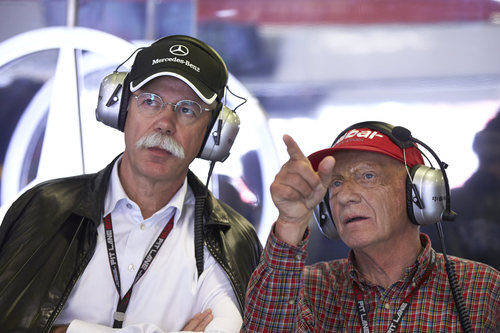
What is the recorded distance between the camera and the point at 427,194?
2299 mm

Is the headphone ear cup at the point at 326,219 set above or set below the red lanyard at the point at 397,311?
above

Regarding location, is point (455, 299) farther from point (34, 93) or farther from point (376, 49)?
→ point (34, 93)

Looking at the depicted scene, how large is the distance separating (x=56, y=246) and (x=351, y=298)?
3.75 feet

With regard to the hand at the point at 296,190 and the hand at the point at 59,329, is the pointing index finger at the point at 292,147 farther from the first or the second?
the hand at the point at 59,329

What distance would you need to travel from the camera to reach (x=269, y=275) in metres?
1.96

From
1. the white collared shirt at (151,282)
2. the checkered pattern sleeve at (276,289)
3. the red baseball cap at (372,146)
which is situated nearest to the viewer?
the checkered pattern sleeve at (276,289)

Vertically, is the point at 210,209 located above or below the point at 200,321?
above

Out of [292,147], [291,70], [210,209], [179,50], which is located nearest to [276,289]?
[292,147]

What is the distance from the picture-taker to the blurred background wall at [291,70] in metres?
3.60

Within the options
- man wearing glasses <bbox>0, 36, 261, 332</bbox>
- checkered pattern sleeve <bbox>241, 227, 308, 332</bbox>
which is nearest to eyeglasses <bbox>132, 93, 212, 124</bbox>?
man wearing glasses <bbox>0, 36, 261, 332</bbox>

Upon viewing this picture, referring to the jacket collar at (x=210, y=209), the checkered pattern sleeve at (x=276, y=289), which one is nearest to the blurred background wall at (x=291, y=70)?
the jacket collar at (x=210, y=209)

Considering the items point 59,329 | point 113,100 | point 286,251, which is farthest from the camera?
point 113,100

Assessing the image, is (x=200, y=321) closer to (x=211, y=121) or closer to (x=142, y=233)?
(x=142, y=233)

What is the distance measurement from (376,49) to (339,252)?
1.32m
